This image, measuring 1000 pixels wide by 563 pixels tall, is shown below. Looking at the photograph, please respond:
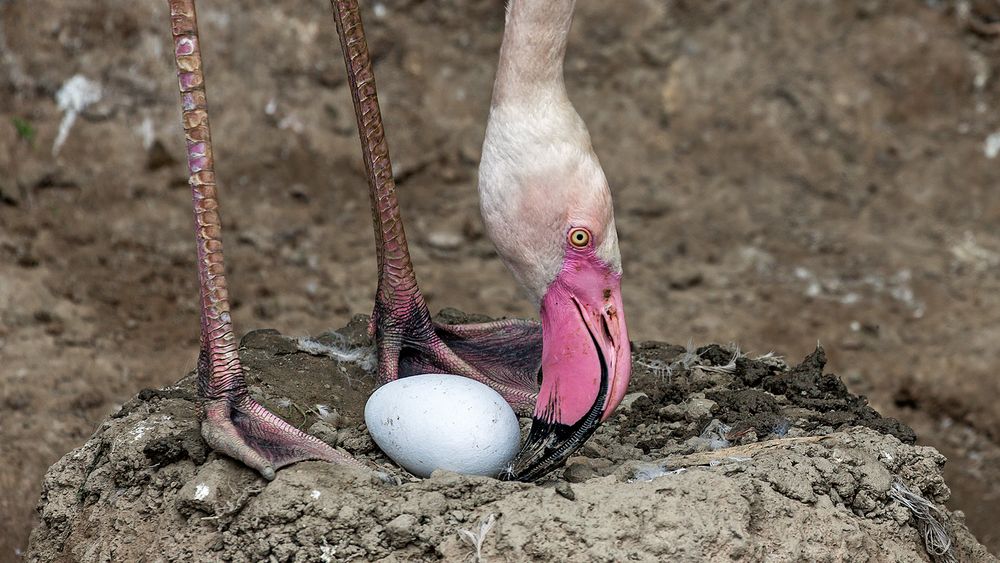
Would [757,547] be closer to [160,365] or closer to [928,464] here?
[928,464]

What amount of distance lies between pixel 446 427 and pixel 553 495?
346 millimetres

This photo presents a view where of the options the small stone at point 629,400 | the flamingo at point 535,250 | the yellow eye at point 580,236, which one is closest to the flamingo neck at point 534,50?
the flamingo at point 535,250

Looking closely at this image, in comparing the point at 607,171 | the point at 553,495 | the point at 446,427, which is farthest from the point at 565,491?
the point at 607,171

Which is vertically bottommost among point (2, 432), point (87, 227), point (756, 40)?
point (2, 432)

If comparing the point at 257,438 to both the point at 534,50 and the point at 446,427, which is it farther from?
the point at 534,50

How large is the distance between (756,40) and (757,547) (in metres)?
5.00

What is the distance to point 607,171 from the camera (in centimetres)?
683

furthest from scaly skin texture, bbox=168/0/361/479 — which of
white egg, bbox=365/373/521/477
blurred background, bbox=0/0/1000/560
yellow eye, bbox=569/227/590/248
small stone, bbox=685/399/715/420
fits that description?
blurred background, bbox=0/0/1000/560

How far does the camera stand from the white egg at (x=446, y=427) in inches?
110

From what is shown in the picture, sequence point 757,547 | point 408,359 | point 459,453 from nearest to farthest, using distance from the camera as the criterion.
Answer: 1. point 757,547
2. point 459,453
3. point 408,359

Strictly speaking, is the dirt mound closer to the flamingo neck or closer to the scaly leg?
the scaly leg

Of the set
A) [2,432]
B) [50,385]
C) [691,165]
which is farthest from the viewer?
[691,165]

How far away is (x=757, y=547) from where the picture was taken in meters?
2.58

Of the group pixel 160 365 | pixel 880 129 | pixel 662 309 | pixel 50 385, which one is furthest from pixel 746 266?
pixel 50 385
